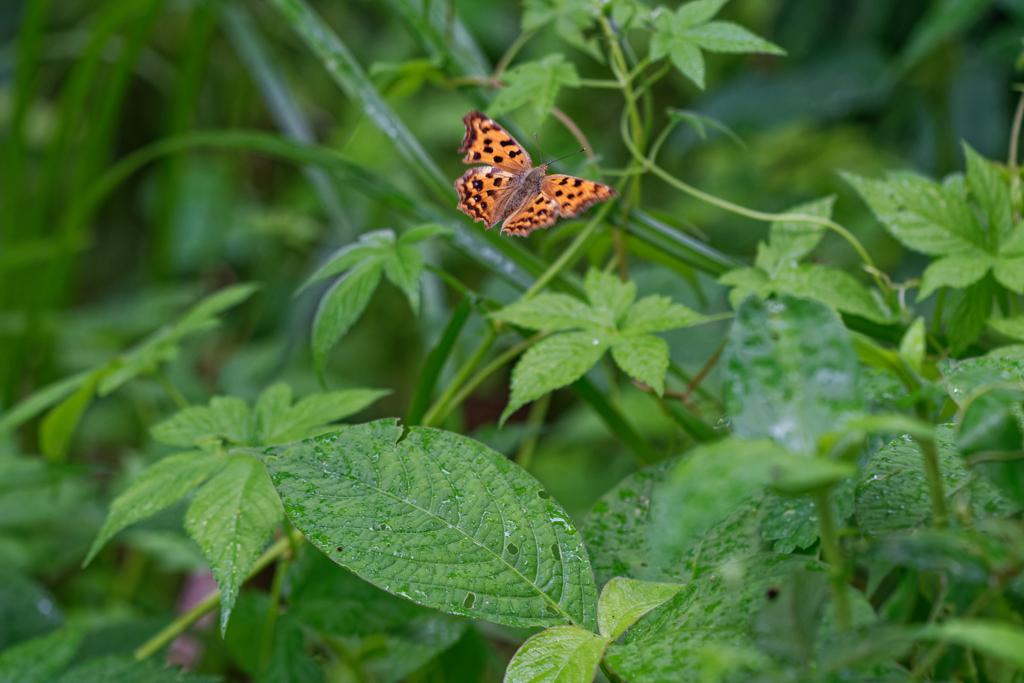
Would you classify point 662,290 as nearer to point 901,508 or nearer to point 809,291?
point 809,291

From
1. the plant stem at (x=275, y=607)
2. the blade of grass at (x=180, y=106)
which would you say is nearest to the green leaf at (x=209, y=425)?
the plant stem at (x=275, y=607)

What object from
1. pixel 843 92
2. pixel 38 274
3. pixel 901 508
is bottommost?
pixel 38 274

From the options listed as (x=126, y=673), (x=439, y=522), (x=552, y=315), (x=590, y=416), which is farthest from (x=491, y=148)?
(x=590, y=416)

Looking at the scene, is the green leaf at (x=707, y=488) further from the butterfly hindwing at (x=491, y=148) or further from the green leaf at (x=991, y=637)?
the butterfly hindwing at (x=491, y=148)

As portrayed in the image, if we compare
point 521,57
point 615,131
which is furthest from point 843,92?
point 521,57

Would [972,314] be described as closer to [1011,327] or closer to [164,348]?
[1011,327]

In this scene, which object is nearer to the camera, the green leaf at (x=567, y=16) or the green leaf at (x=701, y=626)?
the green leaf at (x=701, y=626)
